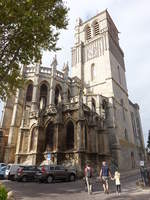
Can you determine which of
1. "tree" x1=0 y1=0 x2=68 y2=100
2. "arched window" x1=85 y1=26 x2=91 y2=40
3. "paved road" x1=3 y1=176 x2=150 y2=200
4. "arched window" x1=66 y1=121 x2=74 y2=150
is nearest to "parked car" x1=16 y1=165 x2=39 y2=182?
"paved road" x1=3 y1=176 x2=150 y2=200

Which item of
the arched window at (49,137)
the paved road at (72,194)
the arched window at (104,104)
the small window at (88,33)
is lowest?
the paved road at (72,194)

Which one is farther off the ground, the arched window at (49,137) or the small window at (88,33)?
the small window at (88,33)

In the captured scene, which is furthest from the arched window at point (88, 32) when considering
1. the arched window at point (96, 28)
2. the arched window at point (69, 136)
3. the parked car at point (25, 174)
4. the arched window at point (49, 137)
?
the parked car at point (25, 174)

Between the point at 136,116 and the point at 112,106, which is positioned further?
the point at 136,116

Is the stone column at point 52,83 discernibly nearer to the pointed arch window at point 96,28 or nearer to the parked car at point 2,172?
the parked car at point 2,172

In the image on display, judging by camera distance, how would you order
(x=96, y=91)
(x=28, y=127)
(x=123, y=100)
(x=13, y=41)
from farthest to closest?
(x=123, y=100) < (x=96, y=91) < (x=28, y=127) < (x=13, y=41)

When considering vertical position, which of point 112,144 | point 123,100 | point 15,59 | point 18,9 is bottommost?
point 112,144

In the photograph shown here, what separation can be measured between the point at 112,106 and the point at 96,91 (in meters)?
6.03

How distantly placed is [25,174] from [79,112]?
29.6 ft

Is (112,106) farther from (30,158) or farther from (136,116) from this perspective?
(136,116)

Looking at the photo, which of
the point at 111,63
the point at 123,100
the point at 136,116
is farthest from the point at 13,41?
the point at 136,116

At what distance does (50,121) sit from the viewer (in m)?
22.4

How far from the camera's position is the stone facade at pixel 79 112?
21.3 m

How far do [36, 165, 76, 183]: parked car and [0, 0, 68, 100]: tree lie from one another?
7.92 meters
